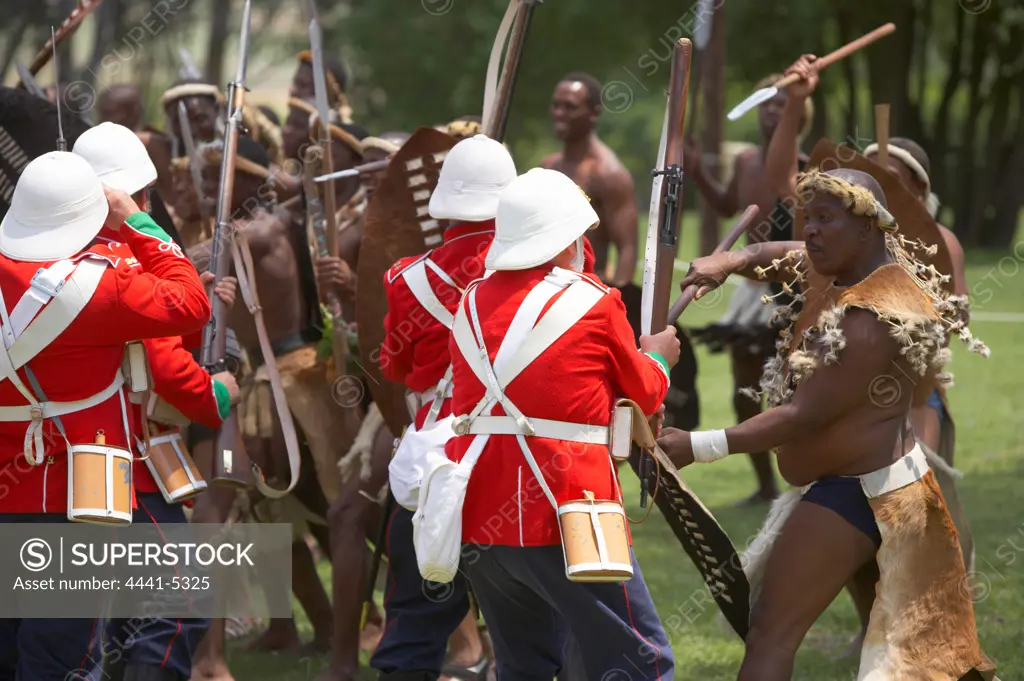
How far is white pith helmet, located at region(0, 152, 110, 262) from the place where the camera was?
444 centimetres

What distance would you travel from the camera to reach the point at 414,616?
5125 mm

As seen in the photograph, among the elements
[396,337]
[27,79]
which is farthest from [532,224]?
[27,79]

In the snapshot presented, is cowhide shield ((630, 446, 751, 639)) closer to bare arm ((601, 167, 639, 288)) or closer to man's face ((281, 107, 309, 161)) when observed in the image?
man's face ((281, 107, 309, 161))

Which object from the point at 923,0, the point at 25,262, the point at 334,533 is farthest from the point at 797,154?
the point at 923,0

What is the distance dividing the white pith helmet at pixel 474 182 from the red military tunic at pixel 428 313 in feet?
0.23

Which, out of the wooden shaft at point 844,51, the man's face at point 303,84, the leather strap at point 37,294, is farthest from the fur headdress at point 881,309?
the man's face at point 303,84

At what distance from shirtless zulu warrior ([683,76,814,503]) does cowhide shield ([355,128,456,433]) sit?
2806 millimetres

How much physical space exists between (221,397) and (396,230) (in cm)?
98

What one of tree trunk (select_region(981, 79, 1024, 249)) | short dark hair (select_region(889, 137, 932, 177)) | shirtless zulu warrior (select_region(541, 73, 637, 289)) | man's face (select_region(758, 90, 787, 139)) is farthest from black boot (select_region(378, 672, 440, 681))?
tree trunk (select_region(981, 79, 1024, 249))

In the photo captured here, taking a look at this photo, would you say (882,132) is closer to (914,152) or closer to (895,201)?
(914,152)

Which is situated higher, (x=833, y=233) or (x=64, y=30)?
(x=64, y=30)

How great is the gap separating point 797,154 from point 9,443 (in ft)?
13.4

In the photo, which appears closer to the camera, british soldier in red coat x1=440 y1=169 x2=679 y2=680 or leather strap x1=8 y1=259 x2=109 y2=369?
british soldier in red coat x1=440 y1=169 x2=679 y2=680

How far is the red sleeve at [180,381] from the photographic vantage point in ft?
15.7
